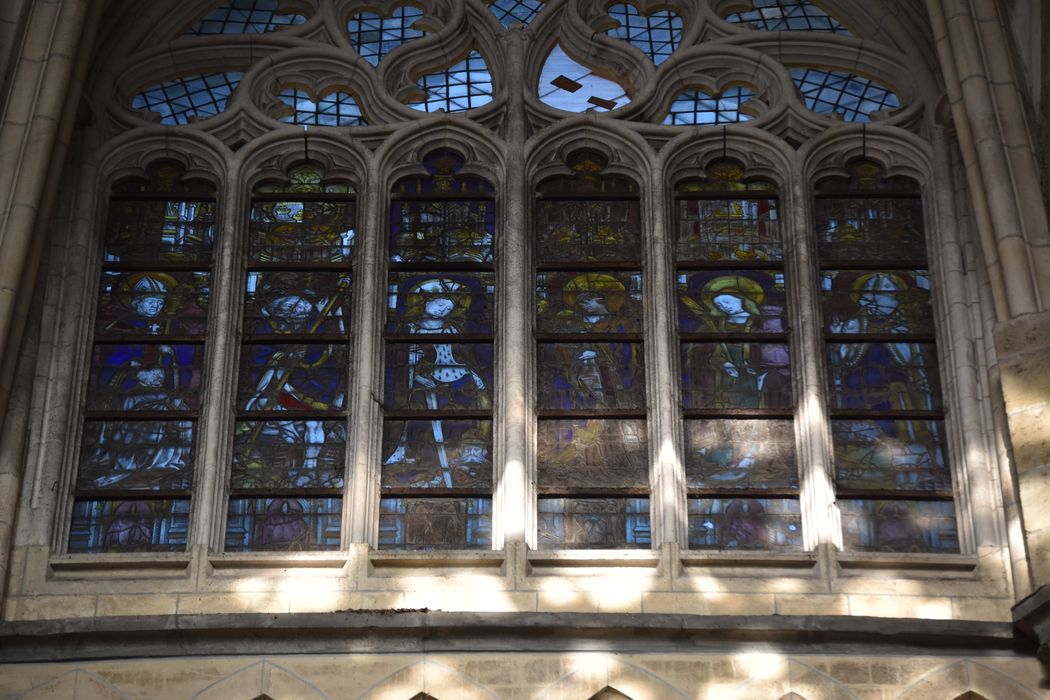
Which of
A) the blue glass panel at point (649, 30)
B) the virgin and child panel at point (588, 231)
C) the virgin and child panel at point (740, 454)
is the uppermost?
the blue glass panel at point (649, 30)

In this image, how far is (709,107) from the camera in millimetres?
14703

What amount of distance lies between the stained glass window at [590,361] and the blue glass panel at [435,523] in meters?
0.38

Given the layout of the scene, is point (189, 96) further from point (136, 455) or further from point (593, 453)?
point (593, 453)

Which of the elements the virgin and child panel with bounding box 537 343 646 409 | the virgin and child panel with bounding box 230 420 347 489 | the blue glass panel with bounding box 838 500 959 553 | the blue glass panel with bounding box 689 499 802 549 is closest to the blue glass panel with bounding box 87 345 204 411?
the virgin and child panel with bounding box 230 420 347 489

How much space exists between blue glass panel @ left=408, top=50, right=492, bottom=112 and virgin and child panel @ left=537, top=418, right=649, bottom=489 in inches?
105

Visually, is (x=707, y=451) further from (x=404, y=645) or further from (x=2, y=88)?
(x=2, y=88)

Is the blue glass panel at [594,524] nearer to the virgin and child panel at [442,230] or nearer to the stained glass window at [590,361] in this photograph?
the stained glass window at [590,361]

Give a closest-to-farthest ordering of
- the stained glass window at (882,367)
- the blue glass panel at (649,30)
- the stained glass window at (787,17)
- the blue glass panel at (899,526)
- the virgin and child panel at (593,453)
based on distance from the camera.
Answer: the blue glass panel at (899,526)
the stained glass window at (882,367)
the virgin and child panel at (593,453)
the blue glass panel at (649,30)
the stained glass window at (787,17)

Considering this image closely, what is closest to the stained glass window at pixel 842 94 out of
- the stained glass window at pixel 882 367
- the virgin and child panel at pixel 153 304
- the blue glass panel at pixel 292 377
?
the stained glass window at pixel 882 367

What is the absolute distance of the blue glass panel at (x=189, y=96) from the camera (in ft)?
48.2

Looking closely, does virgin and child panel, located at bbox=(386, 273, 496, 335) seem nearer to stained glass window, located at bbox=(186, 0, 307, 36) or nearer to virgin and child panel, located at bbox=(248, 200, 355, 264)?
virgin and child panel, located at bbox=(248, 200, 355, 264)

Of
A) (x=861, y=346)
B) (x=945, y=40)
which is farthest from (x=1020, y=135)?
(x=861, y=346)

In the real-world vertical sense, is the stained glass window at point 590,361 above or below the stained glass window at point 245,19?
below

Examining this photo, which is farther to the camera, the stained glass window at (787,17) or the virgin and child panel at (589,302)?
the stained glass window at (787,17)
